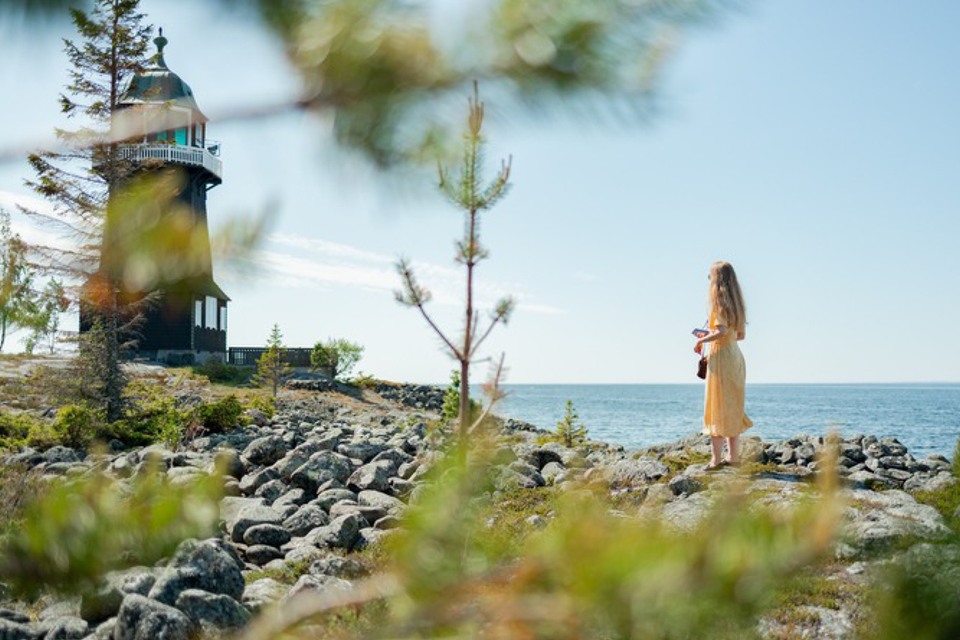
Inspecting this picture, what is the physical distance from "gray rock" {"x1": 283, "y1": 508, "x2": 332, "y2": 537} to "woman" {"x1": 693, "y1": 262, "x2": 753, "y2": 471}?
3889 mm

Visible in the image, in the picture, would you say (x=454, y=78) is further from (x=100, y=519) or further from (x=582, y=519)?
(x=100, y=519)

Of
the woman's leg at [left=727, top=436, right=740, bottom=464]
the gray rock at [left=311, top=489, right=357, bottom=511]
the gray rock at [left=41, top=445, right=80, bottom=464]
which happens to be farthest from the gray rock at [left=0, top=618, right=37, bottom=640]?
the woman's leg at [left=727, top=436, right=740, bottom=464]

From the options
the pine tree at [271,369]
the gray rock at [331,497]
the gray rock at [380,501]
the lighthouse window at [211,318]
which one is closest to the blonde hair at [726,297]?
the gray rock at [380,501]

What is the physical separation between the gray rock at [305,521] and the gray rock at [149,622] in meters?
2.37

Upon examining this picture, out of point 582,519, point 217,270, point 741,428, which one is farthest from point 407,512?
point 741,428

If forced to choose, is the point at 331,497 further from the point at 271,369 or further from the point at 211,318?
the point at 211,318

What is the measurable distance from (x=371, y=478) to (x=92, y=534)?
18.4 ft

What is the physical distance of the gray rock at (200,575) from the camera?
151 inches

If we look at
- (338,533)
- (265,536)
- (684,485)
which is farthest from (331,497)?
(684,485)

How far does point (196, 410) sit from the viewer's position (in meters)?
11.9

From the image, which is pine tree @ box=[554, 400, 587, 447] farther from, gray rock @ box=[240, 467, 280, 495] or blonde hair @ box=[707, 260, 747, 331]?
gray rock @ box=[240, 467, 280, 495]

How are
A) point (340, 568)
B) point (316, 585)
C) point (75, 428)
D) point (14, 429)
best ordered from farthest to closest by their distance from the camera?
point (14, 429) < point (75, 428) < point (340, 568) < point (316, 585)

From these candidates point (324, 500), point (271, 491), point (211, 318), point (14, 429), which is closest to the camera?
point (324, 500)

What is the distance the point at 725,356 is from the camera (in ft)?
24.3
